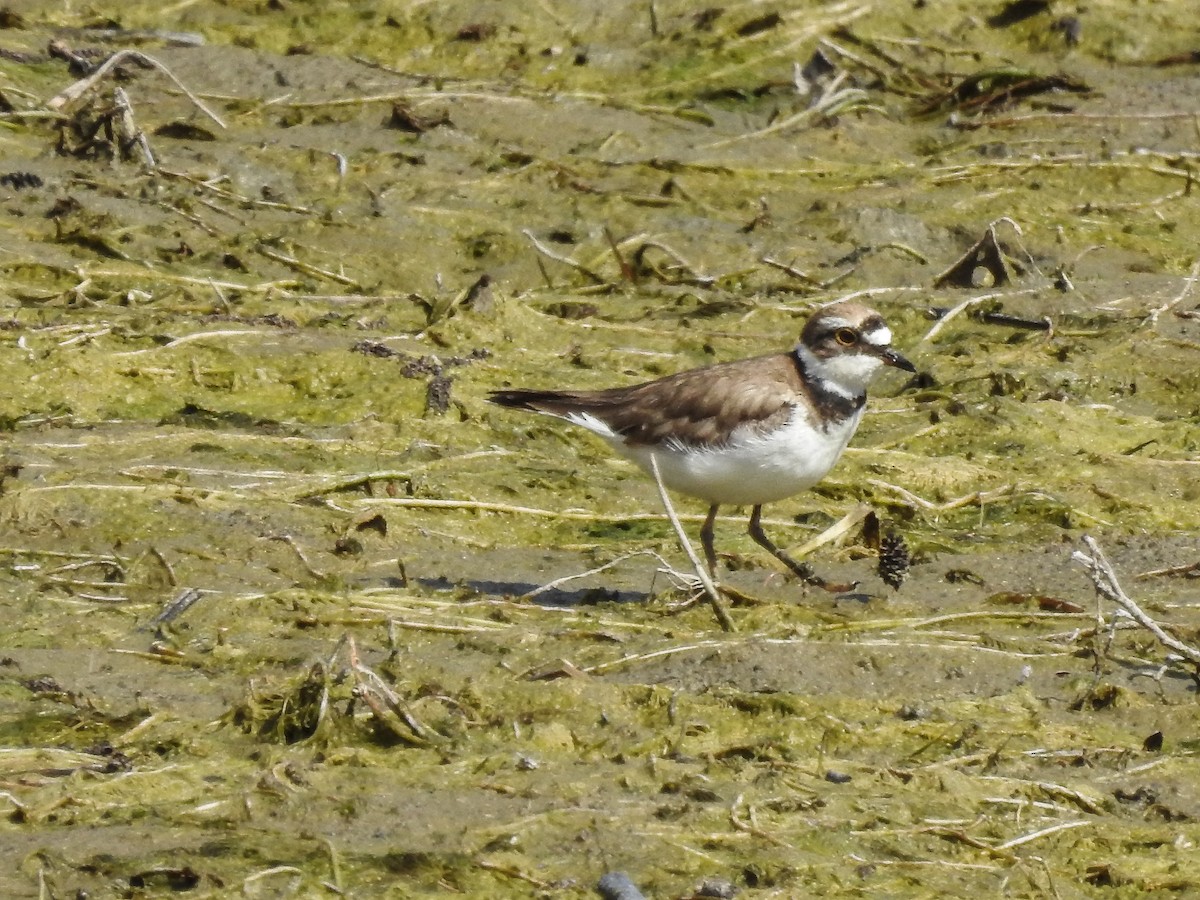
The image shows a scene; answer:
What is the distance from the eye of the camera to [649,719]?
6258 millimetres

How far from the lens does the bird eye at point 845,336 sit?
324 inches

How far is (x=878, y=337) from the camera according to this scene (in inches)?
328

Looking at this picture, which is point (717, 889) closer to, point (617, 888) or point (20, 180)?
point (617, 888)

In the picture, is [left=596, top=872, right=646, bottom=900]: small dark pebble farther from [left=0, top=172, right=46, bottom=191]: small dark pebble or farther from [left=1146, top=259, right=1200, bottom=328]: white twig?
[left=0, top=172, right=46, bottom=191]: small dark pebble

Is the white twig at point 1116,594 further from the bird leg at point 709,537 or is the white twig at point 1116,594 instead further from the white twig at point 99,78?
the white twig at point 99,78

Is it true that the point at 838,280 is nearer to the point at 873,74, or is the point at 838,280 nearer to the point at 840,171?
the point at 840,171

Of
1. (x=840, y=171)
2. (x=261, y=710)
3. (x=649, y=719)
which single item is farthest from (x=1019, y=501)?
(x=840, y=171)

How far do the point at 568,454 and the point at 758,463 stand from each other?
1.78 meters

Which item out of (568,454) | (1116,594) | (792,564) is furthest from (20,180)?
(1116,594)

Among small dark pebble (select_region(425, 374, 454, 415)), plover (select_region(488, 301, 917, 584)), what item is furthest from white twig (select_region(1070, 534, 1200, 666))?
small dark pebble (select_region(425, 374, 454, 415))

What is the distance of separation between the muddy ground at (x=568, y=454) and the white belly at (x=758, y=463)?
13.9 inches

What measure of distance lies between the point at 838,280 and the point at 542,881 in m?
6.88

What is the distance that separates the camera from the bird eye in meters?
8.22

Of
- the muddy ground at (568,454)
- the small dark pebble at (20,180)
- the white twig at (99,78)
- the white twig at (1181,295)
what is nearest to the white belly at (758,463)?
the muddy ground at (568,454)
